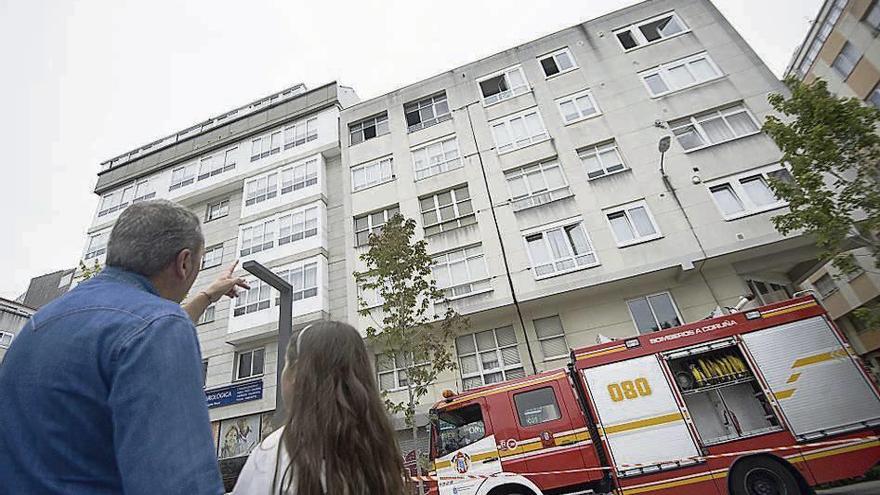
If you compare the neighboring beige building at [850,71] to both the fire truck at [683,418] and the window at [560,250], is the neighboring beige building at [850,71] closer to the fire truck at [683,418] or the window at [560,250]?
the window at [560,250]

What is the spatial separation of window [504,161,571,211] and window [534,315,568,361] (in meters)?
5.05

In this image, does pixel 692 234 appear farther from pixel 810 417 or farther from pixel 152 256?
pixel 152 256

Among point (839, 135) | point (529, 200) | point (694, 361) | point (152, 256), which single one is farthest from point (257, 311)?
point (839, 135)

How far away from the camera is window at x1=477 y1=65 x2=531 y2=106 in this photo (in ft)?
67.7

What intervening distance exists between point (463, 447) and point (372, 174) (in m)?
15.7

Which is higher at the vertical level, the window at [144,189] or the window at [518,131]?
the window at [144,189]

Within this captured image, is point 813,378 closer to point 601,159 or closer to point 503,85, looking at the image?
point 601,159

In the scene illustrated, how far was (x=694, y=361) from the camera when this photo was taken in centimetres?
845

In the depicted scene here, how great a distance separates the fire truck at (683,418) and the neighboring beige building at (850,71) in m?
16.1

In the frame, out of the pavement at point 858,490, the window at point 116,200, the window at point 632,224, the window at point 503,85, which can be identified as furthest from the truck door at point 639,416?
the window at point 116,200

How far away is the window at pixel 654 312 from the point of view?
554 inches

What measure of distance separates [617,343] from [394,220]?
26.0 ft

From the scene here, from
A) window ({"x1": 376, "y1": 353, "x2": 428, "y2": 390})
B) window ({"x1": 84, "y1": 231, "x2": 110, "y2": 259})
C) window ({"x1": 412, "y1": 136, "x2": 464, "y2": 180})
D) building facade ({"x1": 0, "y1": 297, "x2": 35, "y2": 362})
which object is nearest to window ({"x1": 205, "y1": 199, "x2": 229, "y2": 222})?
window ({"x1": 84, "y1": 231, "x2": 110, "y2": 259})

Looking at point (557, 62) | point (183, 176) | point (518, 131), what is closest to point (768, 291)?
point (518, 131)
